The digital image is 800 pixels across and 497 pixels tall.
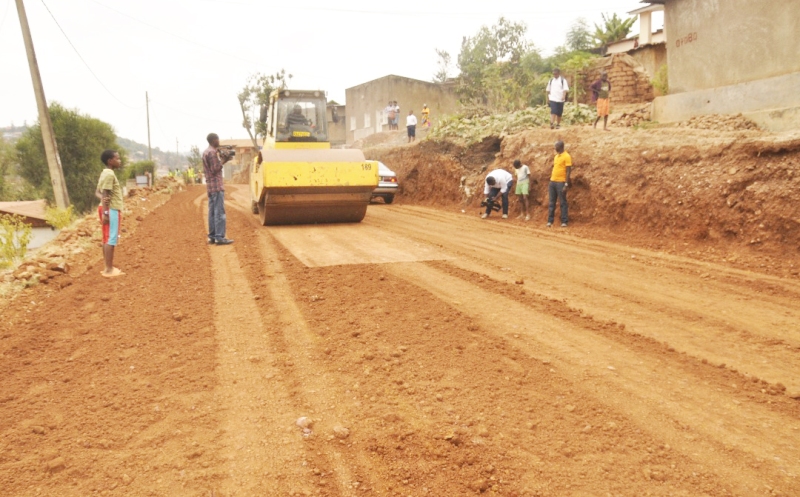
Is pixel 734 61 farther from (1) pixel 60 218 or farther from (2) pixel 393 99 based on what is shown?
(2) pixel 393 99

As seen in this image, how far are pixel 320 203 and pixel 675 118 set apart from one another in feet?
27.3

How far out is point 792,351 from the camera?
4.76 m

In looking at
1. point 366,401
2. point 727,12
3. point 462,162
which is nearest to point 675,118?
point 727,12

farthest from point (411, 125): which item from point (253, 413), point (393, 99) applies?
point (253, 413)

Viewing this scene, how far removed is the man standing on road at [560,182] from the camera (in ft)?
38.9

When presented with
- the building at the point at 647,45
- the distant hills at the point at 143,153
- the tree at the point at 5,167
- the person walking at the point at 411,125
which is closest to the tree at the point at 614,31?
the building at the point at 647,45

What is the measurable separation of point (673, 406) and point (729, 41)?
36.8 ft

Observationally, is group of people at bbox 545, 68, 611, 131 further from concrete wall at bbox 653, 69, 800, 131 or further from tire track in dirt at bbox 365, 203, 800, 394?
tire track in dirt at bbox 365, 203, 800, 394

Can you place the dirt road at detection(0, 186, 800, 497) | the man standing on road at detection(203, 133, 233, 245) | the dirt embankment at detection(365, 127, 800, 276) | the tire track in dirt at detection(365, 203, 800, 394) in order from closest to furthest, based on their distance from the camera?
the dirt road at detection(0, 186, 800, 497), the tire track in dirt at detection(365, 203, 800, 394), the dirt embankment at detection(365, 127, 800, 276), the man standing on road at detection(203, 133, 233, 245)

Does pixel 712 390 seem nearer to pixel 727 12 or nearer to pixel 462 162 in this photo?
pixel 727 12

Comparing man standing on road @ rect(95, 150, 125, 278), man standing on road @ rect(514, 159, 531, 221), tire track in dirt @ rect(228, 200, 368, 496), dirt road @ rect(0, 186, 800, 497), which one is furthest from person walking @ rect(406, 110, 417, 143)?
man standing on road @ rect(95, 150, 125, 278)

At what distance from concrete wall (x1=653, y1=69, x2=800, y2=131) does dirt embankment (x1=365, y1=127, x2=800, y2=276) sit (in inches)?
34.2

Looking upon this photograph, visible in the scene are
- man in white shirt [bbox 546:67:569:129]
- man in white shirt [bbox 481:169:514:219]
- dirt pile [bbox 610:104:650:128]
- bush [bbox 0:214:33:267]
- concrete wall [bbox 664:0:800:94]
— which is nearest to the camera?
concrete wall [bbox 664:0:800:94]

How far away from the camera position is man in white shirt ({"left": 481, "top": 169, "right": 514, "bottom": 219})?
13711 mm
